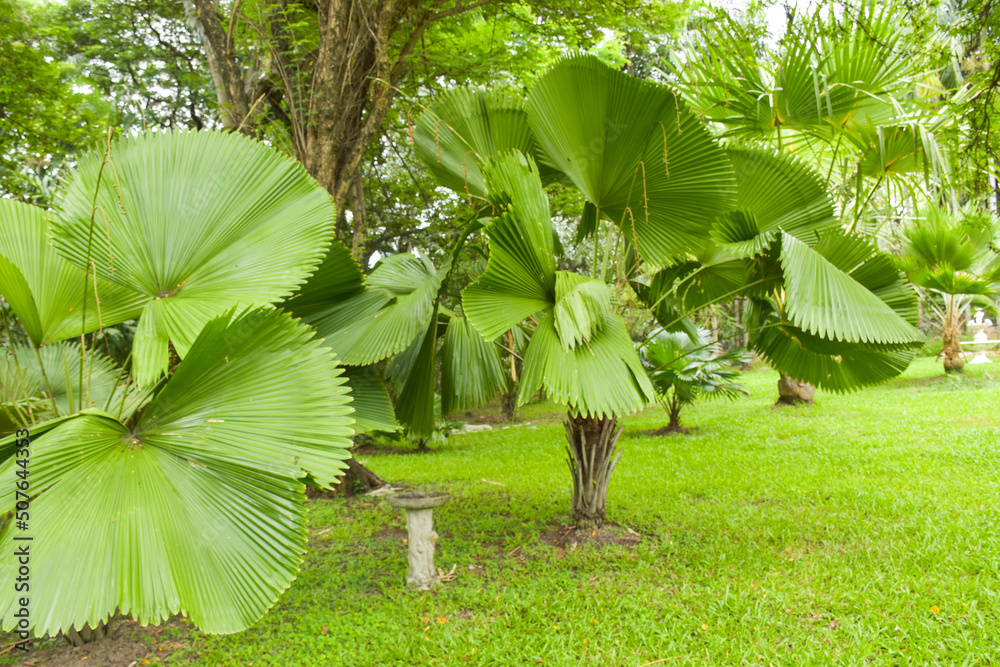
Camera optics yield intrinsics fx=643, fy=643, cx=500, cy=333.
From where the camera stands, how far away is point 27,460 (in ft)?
6.28

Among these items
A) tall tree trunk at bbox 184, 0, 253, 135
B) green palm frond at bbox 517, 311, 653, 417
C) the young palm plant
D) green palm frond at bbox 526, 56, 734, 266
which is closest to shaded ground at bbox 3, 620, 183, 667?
green palm frond at bbox 517, 311, 653, 417

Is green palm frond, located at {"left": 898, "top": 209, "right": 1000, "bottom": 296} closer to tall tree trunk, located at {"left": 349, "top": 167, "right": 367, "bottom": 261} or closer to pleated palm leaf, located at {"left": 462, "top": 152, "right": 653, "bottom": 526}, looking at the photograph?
tall tree trunk, located at {"left": 349, "top": 167, "right": 367, "bottom": 261}

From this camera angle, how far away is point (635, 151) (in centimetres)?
351

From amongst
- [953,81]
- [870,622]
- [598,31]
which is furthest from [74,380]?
[953,81]

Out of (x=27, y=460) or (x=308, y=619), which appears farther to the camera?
(x=308, y=619)

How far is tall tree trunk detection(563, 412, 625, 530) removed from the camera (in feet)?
13.9

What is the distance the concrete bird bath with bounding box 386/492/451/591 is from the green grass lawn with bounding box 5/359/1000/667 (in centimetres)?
13

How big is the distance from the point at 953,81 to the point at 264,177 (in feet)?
49.3

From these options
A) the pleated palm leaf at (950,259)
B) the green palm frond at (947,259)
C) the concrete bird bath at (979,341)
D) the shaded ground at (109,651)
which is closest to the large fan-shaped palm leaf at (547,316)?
the shaded ground at (109,651)

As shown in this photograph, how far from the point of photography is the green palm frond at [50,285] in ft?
8.52

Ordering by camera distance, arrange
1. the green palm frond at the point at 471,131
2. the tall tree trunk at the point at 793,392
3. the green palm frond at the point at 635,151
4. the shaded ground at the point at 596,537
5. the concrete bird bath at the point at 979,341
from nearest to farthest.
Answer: the green palm frond at the point at 635,151 → the green palm frond at the point at 471,131 → the shaded ground at the point at 596,537 → the tall tree trunk at the point at 793,392 → the concrete bird bath at the point at 979,341

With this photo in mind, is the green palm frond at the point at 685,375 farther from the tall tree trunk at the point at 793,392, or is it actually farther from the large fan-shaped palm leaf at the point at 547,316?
the large fan-shaped palm leaf at the point at 547,316

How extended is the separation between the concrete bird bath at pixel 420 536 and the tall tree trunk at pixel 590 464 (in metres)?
1.06

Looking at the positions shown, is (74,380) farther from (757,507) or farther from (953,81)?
(953,81)
